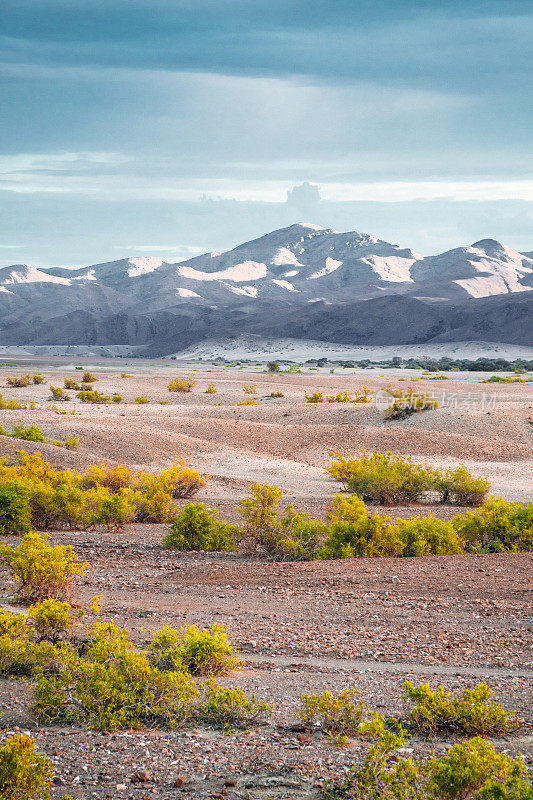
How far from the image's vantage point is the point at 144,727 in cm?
549

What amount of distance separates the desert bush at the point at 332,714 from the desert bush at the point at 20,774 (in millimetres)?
1772

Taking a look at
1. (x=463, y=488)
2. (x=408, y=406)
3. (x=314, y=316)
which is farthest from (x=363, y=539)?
(x=314, y=316)

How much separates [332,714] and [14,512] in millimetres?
8769

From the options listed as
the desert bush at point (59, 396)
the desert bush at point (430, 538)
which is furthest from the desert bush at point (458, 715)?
the desert bush at point (59, 396)

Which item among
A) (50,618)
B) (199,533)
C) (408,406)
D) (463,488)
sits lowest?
(463,488)

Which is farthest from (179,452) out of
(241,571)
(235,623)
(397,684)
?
(397,684)

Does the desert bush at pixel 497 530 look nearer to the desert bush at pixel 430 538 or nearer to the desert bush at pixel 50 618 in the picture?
the desert bush at pixel 430 538

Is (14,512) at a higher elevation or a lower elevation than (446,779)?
lower

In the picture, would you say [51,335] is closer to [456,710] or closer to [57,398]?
[57,398]

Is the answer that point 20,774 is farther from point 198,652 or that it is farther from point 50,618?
point 50,618

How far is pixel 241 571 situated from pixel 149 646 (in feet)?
12.4

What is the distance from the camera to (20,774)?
432 cm

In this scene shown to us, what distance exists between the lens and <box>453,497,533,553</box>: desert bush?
455 inches

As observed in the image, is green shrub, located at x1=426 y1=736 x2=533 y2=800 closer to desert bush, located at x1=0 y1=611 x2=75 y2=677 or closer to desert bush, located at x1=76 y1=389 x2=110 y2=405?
desert bush, located at x1=0 y1=611 x2=75 y2=677
